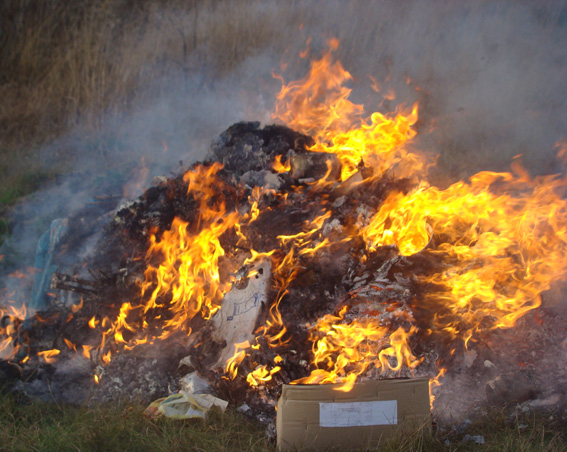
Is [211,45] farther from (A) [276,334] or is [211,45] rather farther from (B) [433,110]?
(A) [276,334]

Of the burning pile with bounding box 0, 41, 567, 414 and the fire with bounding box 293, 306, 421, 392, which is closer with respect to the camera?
the fire with bounding box 293, 306, 421, 392

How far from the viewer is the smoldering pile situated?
3.85 meters

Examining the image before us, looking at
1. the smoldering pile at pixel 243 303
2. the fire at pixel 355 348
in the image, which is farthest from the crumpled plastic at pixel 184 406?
the fire at pixel 355 348

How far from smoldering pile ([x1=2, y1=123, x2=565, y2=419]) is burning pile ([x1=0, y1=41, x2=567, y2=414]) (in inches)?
0.5

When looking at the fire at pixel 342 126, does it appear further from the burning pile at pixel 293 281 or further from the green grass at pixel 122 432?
the green grass at pixel 122 432

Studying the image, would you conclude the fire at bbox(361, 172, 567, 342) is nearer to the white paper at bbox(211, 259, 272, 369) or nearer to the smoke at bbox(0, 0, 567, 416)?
the white paper at bbox(211, 259, 272, 369)

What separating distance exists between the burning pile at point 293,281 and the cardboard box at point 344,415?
25.5 inches

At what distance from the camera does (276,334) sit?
3973 mm

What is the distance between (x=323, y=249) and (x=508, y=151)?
14.8 feet

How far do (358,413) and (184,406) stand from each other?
56.4 inches

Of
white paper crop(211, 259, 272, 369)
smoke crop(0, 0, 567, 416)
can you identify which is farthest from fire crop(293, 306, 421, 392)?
smoke crop(0, 0, 567, 416)

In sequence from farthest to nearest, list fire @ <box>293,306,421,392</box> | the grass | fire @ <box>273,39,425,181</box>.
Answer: fire @ <box>273,39,425,181</box>
fire @ <box>293,306,421,392</box>
the grass

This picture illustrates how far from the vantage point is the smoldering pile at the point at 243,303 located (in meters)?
3.85

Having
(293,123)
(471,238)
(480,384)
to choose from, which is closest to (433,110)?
(293,123)
